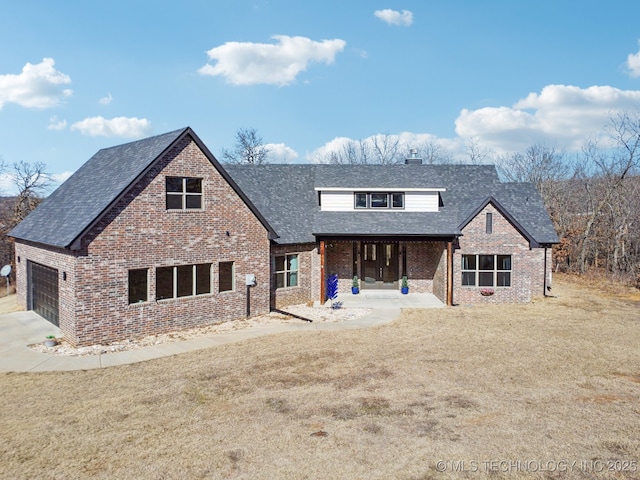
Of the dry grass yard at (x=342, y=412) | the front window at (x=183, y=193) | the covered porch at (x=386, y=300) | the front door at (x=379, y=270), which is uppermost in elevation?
the front window at (x=183, y=193)

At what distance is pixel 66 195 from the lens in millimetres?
17328

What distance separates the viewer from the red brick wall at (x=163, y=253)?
13.5 m

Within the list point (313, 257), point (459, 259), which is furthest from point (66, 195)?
point (459, 259)

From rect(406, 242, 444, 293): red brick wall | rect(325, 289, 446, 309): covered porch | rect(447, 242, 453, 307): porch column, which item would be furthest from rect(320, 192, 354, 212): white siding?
rect(447, 242, 453, 307): porch column

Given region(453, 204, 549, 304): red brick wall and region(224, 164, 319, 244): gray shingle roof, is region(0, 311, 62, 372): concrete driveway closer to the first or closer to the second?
region(224, 164, 319, 244): gray shingle roof

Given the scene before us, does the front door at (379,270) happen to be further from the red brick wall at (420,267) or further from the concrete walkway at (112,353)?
the concrete walkway at (112,353)

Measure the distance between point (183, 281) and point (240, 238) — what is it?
2678 mm

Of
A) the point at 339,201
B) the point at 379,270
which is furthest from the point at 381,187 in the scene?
the point at 379,270

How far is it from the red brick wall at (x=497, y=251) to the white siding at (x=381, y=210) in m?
2.44

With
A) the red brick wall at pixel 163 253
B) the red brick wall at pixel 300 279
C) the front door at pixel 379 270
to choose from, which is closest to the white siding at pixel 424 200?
the front door at pixel 379 270

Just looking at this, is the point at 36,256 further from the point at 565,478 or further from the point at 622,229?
the point at 622,229

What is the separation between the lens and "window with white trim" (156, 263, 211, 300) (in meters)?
15.1

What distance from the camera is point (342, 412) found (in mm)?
8688

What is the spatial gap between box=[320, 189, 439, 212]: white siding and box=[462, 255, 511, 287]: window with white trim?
3.16 meters
